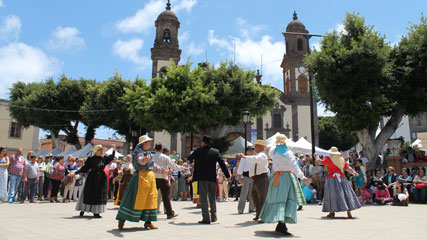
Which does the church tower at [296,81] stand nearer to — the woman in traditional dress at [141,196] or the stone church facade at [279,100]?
the stone church facade at [279,100]

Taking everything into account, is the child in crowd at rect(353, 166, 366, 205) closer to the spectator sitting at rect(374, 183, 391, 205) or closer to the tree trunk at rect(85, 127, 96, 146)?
the spectator sitting at rect(374, 183, 391, 205)

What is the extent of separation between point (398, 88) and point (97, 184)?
14756 millimetres

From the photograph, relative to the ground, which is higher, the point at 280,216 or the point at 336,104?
the point at 336,104

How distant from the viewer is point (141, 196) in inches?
238

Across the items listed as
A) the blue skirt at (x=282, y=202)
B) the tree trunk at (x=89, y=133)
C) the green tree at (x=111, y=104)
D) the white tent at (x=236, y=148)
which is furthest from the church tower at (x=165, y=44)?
the blue skirt at (x=282, y=202)

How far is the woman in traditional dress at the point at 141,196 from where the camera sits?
5.95 meters

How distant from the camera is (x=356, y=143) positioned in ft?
170

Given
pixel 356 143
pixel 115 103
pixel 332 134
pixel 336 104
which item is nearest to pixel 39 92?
pixel 115 103

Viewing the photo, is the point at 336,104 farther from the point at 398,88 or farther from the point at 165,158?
the point at 165,158

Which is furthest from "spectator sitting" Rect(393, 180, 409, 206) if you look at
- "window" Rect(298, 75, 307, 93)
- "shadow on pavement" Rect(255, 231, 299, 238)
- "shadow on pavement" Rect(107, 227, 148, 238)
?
"window" Rect(298, 75, 307, 93)

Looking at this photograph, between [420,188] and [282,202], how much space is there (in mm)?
9101

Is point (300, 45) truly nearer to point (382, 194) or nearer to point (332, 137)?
point (332, 137)

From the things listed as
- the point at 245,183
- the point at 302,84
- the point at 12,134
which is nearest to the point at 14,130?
the point at 12,134

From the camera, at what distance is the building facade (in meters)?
37.9
